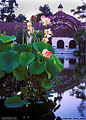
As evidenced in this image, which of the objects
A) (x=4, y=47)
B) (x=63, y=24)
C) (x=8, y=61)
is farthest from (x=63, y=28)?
(x=8, y=61)

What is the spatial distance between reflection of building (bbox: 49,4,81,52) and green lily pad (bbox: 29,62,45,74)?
27365mm

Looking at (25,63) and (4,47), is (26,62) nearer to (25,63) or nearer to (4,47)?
(25,63)

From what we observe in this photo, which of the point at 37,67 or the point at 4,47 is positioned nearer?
the point at 37,67

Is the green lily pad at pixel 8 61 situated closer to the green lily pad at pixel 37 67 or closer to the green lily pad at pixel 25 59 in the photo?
the green lily pad at pixel 25 59

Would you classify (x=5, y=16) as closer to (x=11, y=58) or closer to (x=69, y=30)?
(x=69, y=30)

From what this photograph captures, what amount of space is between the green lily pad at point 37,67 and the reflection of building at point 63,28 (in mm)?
27365

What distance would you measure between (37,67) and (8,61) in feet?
1.13

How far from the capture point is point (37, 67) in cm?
278

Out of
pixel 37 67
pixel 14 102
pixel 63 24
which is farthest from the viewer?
pixel 63 24

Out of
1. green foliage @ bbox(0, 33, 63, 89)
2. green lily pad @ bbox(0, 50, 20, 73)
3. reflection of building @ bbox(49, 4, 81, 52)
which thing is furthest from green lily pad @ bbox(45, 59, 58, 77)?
reflection of building @ bbox(49, 4, 81, 52)

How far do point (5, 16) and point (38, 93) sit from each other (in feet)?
123

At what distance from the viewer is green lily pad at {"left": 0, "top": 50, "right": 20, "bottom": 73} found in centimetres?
259

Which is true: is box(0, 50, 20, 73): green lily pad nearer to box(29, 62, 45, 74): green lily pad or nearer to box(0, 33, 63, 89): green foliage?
box(0, 33, 63, 89): green foliage

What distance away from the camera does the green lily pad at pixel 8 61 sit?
2.59 m
